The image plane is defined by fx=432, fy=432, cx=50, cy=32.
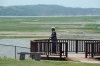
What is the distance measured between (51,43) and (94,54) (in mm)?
2392

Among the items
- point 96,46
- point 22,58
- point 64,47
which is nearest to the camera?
point 22,58

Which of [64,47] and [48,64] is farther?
[64,47]

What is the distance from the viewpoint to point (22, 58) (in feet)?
62.7

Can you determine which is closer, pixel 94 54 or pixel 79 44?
pixel 94 54

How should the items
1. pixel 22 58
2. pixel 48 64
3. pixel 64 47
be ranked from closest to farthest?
1. pixel 48 64
2. pixel 22 58
3. pixel 64 47

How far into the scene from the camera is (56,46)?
23.1 meters

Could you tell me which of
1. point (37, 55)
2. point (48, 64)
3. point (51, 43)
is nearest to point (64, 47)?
point (51, 43)

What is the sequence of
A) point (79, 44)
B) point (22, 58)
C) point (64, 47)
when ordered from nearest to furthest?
point (22, 58), point (64, 47), point (79, 44)

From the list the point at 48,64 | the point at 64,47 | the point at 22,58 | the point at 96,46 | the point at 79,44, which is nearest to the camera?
the point at 48,64

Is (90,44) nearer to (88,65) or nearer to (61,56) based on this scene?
(61,56)

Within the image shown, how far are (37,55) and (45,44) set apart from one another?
4.14 m

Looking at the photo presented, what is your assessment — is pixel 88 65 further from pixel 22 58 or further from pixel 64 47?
pixel 64 47

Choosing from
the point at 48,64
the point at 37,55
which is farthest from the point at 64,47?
the point at 48,64

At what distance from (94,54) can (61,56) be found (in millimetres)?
1770
